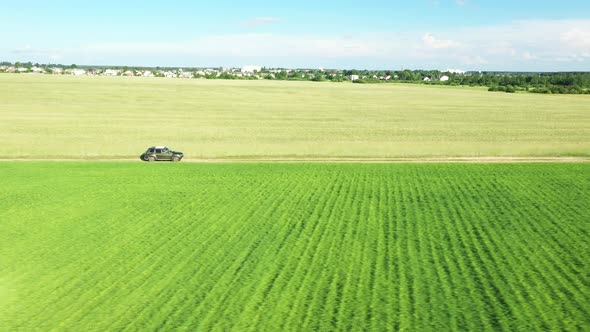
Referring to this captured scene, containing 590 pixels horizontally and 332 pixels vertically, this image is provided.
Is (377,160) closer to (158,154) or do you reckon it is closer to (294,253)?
(158,154)

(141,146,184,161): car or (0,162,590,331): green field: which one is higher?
(141,146,184,161): car

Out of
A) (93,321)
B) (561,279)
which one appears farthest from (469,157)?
(93,321)

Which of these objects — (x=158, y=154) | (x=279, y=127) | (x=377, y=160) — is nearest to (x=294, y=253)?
(x=377, y=160)

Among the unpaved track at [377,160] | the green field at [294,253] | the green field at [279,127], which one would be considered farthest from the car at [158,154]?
the green field at [294,253]

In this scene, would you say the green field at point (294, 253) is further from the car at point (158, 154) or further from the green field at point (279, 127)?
the green field at point (279, 127)

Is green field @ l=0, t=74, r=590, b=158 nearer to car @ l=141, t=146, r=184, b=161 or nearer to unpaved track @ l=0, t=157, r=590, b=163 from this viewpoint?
unpaved track @ l=0, t=157, r=590, b=163

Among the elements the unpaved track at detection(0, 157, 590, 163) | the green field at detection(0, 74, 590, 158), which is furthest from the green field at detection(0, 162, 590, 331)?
the green field at detection(0, 74, 590, 158)

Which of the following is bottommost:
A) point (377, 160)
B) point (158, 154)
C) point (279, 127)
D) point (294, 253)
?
point (294, 253)

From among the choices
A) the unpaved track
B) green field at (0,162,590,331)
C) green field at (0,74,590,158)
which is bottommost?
green field at (0,162,590,331)
